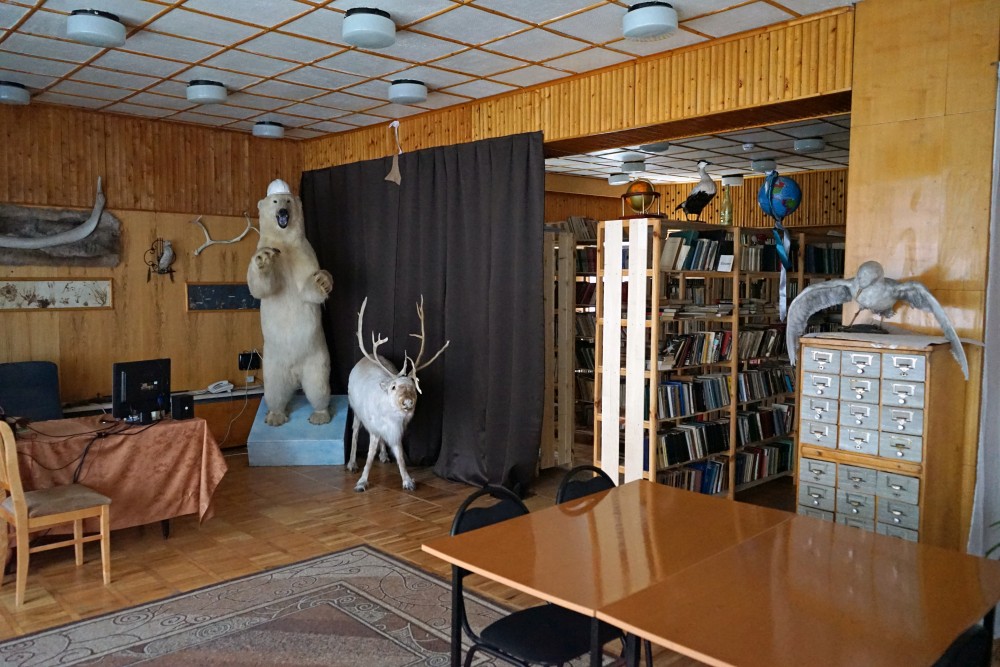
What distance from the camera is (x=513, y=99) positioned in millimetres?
5801

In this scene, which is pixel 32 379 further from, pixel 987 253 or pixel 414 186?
pixel 987 253

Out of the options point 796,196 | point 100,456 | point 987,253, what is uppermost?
point 796,196

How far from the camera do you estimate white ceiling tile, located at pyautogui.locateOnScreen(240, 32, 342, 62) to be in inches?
181

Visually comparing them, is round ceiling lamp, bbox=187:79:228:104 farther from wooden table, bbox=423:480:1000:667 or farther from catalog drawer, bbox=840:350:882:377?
catalog drawer, bbox=840:350:882:377

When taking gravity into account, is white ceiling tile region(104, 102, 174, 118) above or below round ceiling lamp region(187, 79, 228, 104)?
above

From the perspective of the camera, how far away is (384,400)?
5.77 m

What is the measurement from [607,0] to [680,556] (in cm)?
287

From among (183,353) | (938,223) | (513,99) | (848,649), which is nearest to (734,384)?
(938,223)

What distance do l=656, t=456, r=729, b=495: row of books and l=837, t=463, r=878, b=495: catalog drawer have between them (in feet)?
4.91

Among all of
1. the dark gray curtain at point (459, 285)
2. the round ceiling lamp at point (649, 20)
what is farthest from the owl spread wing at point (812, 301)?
the dark gray curtain at point (459, 285)

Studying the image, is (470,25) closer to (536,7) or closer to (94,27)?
(536,7)

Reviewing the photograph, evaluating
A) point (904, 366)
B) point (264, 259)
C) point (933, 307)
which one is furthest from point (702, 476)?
point (264, 259)

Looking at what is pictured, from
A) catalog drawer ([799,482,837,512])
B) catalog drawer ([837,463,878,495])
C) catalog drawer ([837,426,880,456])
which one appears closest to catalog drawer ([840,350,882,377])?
catalog drawer ([837,426,880,456])

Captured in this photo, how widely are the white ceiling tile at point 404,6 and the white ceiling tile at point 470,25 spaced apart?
0.28 ft
